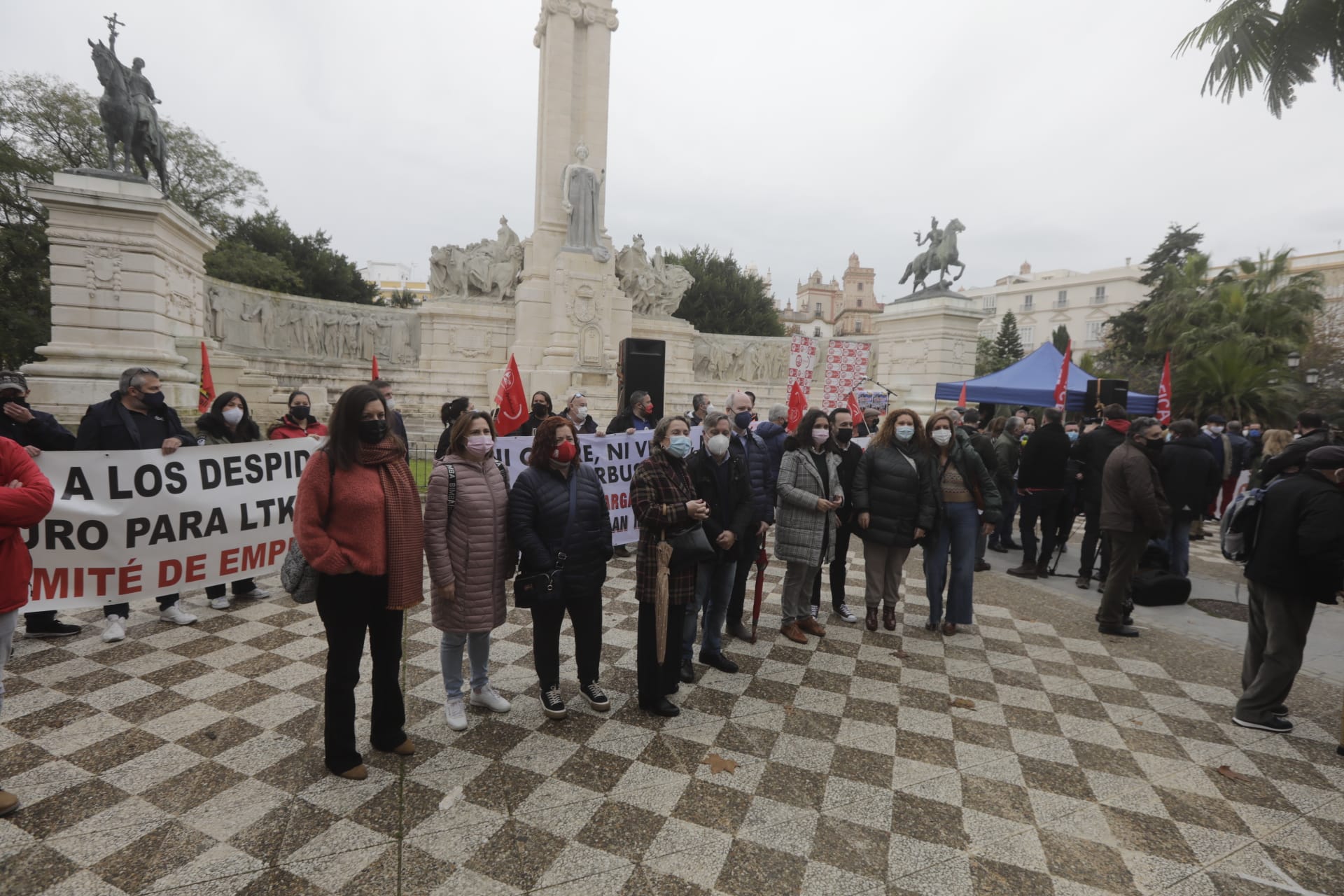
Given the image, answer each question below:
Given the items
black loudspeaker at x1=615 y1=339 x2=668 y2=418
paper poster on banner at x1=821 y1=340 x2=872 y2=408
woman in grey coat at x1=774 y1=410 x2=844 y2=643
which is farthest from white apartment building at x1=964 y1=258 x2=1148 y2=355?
woman in grey coat at x1=774 y1=410 x2=844 y2=643

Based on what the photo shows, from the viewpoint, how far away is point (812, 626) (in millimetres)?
5465

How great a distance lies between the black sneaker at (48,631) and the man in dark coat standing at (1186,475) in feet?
35.0

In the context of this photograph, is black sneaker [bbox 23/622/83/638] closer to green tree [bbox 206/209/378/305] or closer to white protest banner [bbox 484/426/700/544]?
white protest banner [bbox 484/426/700/544]

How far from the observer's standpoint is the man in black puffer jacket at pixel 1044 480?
7637 millimetres

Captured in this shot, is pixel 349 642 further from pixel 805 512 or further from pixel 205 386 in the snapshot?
pixel 205 386

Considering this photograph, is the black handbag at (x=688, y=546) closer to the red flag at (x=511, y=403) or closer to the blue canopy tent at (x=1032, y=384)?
the red flag at (x=511, y=403)

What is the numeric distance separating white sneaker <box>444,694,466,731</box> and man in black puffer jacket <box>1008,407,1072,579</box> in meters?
6.93

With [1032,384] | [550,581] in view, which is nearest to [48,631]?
[550,581]

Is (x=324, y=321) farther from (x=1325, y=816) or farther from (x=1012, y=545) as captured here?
(x=1325, y=816)

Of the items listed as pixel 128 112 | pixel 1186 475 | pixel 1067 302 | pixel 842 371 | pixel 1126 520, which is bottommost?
pixel 1126 520

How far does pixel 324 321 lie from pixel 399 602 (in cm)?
1933

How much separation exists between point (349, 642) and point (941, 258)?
21628 millimetres

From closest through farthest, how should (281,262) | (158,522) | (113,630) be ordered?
1. (158,522)
2. (113,630)
3. (281,262)

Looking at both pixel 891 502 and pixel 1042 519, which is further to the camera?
pixel 1042 519
